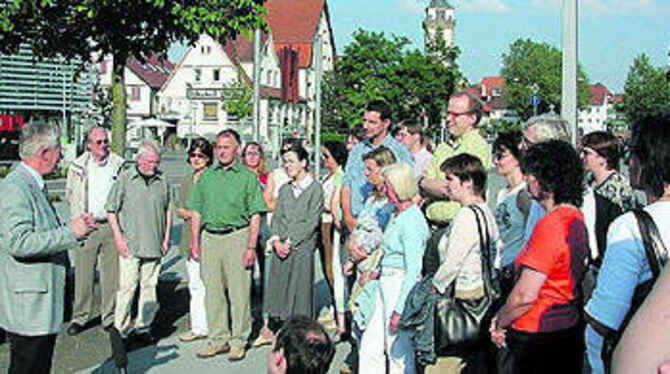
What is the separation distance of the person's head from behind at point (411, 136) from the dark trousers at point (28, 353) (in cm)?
546

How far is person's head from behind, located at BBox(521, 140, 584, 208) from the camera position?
14.6ft

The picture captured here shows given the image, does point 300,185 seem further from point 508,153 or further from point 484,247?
point 484,247

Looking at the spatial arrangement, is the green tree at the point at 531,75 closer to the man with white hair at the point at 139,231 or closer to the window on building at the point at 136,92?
the window on building at the point at 136,92

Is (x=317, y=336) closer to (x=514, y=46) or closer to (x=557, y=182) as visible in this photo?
(x=557, y=182)

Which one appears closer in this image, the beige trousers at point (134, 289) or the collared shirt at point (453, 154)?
the collared shirt at point (453, 154)

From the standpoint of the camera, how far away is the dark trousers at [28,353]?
16.2 ft

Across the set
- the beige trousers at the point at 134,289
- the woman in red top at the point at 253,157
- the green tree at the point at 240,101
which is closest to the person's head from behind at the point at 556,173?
the beige trousers at the point at 134,289

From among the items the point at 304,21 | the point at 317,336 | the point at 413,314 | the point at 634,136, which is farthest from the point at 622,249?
the point at 304,21

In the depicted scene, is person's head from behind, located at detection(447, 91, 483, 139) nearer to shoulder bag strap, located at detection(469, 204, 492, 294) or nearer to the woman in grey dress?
shoulder bag strap, located at detection(469, 204, 492, 294)

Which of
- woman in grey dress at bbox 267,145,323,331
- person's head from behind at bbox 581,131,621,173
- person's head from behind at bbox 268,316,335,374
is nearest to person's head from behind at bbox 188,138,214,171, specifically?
woman in grey dress at bbox 267,145,323,331

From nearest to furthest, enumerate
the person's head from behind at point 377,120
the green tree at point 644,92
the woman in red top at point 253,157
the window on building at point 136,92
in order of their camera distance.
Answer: the person's head from behind at point 377,120
the woman in red top at point 253,157
the green tree at point 644,92
the window on building at point 136,92

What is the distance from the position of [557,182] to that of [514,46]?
13776cm

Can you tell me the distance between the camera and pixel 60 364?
719 centimetres

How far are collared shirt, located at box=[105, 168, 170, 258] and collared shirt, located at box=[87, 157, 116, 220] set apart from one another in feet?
1.15
